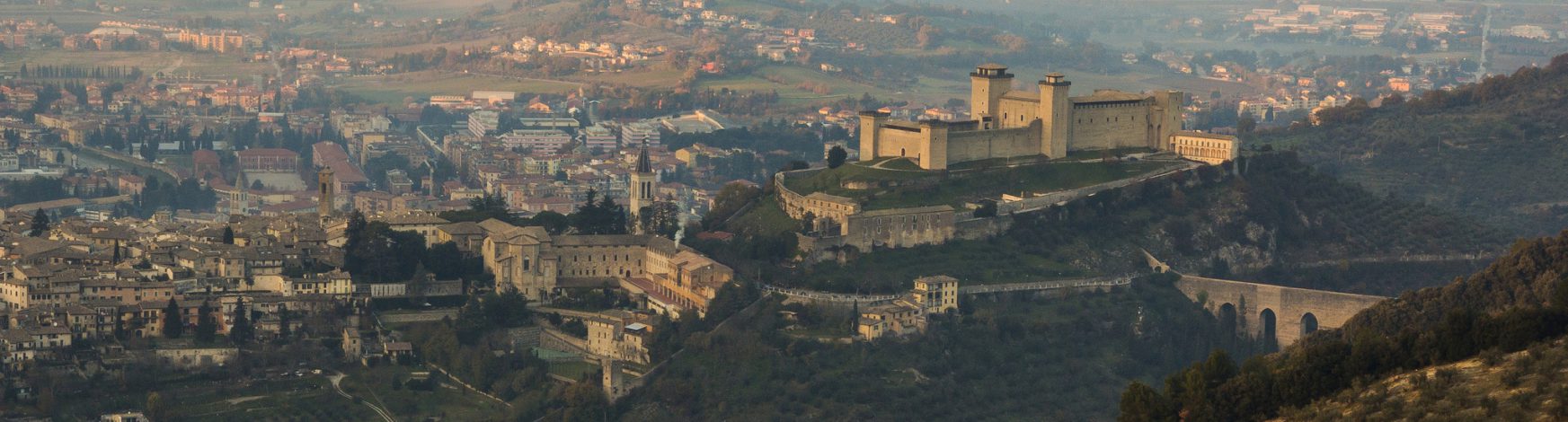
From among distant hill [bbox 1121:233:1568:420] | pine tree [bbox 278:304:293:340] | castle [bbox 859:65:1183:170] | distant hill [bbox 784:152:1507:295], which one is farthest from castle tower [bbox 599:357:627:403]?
distant hill [bbox 1121:233:1568:420]

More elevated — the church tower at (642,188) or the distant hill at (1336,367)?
the distant hill at (1336,367)

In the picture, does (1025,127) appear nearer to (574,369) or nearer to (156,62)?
(574,369)

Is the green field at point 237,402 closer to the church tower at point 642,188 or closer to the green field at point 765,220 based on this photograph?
the green field at point 765,220

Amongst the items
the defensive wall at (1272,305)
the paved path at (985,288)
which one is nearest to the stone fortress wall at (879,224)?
the paved path at (985,288)

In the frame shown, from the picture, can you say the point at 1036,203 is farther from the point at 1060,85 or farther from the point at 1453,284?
the point at 1453,284

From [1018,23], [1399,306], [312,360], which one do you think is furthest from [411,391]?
[1018,23]

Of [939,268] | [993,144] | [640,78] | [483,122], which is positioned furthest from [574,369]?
[640,78]
